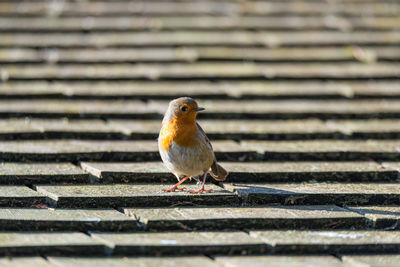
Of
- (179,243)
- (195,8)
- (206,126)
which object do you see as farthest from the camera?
(195,8)

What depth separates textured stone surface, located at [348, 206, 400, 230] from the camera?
3096 millimetres

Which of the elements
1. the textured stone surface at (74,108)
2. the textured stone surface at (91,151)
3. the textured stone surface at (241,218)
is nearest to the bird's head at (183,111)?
the textured stone surface at (91,151)

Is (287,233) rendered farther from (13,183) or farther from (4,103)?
(4,103)

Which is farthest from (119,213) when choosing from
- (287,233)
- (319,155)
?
(319,155)

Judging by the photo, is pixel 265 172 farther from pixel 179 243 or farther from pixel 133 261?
pixel 133 261

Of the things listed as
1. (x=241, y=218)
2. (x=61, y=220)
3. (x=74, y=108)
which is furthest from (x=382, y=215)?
(x=74, y=108)

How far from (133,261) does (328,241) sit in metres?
0.78

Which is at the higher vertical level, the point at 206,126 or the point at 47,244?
the point at 206,126

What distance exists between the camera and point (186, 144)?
3.88m

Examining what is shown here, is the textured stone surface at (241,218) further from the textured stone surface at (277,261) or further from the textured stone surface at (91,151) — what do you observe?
the textured stone surface at (91,151)

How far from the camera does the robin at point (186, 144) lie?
12.4 ft

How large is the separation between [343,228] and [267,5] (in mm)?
3060

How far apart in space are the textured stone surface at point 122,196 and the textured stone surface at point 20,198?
0.15 ft

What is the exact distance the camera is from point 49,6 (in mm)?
5594
